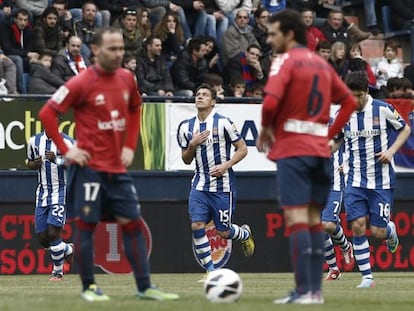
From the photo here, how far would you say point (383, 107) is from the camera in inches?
574

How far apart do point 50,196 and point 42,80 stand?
3.66 meters

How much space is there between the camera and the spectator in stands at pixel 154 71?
811 inches

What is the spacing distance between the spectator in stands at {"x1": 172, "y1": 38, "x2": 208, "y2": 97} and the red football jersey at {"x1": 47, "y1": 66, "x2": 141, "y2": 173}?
10.9 metres

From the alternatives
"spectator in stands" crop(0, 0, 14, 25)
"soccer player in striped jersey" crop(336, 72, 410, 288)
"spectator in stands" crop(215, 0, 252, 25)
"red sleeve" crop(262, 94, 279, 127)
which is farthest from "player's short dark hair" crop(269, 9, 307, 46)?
"spectator in stands" crop(215, 0, 252, 25)

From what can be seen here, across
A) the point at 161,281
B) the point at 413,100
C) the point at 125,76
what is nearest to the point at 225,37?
the point at 413,100

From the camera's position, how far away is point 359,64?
72.5 feet

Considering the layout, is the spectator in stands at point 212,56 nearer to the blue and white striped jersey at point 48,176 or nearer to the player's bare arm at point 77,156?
the blue and white striped jersey at point 48,176

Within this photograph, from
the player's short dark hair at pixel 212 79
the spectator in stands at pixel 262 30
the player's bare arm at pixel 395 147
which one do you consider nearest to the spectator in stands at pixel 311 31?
the spectator in stands at pixel 262 30

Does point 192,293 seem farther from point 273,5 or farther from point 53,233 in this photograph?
point 273,5

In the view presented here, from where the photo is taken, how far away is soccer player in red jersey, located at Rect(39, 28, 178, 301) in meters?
10.2

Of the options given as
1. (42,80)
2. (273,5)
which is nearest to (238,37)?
(273,5)

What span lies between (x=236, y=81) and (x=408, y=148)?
3.12 metres

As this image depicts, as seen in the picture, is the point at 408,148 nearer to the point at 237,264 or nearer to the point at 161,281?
the point at 237,264

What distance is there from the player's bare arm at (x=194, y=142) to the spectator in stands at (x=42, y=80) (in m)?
4.80
